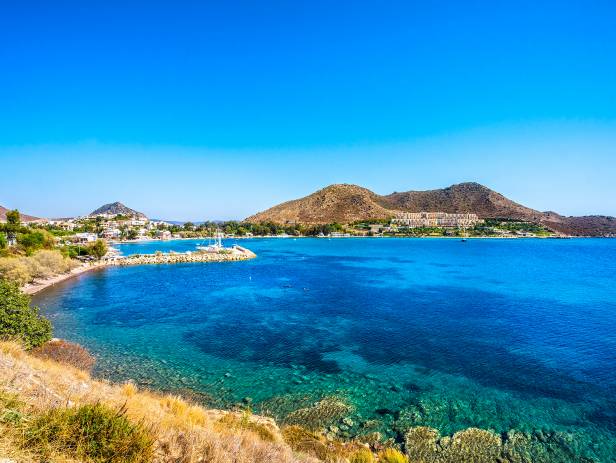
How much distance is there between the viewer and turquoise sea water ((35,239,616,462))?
13.5 meters

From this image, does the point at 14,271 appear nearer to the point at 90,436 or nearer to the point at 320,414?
the point at 320,414

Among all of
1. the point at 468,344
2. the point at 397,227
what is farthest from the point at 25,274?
the point at 397,227

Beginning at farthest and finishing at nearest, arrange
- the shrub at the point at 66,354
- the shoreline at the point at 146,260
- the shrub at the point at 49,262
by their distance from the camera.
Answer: the shoreline at the point at 146,260 → the shrub at the point at 49,262 → the shrub at the point at 66,354

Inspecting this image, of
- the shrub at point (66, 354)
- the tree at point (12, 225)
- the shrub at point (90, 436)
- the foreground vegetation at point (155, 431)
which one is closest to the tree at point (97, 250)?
the tree at point (12, 225)

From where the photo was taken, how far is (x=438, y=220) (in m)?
173

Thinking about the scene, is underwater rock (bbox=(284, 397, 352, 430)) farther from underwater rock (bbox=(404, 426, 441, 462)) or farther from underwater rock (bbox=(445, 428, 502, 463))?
underwater rock (bbox=(445, 428, 502, 463))

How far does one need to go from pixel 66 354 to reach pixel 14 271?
2302 centimetres

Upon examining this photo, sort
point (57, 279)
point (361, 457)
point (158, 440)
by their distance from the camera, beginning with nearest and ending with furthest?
point (158, 440) < point (361, 457) < point (57, 279)

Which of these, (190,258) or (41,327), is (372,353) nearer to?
(41,327)

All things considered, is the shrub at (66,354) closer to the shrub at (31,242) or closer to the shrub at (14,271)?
the shrub at (14,271)

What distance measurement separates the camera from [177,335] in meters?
23.1

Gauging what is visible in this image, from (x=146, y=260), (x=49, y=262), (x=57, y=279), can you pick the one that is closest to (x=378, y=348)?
(x=57, y=279)

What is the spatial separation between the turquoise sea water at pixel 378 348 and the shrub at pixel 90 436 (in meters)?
8.49

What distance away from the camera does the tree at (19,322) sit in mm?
15399
